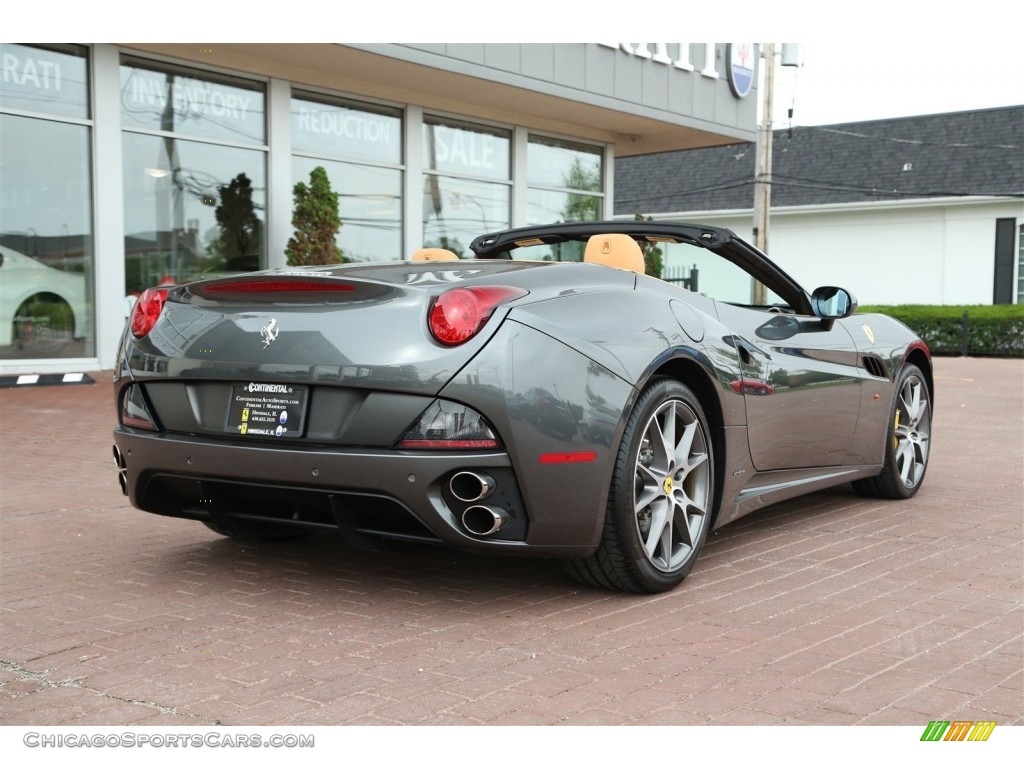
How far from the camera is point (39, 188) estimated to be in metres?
12.3

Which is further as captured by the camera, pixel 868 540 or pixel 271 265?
pixel 271 265

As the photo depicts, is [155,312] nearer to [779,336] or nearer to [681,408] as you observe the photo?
[681,408]

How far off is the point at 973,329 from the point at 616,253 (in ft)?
70.3

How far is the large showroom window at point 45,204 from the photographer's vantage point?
12.0m

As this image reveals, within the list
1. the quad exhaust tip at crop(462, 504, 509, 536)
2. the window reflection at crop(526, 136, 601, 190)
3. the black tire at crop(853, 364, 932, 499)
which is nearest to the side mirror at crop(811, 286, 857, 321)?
the black tire at crop(853, 364, 932, 499)

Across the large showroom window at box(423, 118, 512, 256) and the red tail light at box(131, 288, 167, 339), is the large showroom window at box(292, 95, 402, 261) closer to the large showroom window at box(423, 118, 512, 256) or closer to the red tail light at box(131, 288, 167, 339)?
the large showroom window at box(423, 118, 512, 256)

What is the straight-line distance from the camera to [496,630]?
3619mm

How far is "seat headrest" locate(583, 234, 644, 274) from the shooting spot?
466 cm

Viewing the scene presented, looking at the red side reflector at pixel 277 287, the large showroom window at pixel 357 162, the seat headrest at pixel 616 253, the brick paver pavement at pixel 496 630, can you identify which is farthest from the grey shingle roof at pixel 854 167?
the red side reflector at pixel 277 287

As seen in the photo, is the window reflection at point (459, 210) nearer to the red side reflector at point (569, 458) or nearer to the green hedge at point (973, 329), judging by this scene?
the green hedge at point (973, 329)

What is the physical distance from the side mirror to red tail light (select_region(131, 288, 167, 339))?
9.84 feet

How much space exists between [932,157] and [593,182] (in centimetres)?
1433
